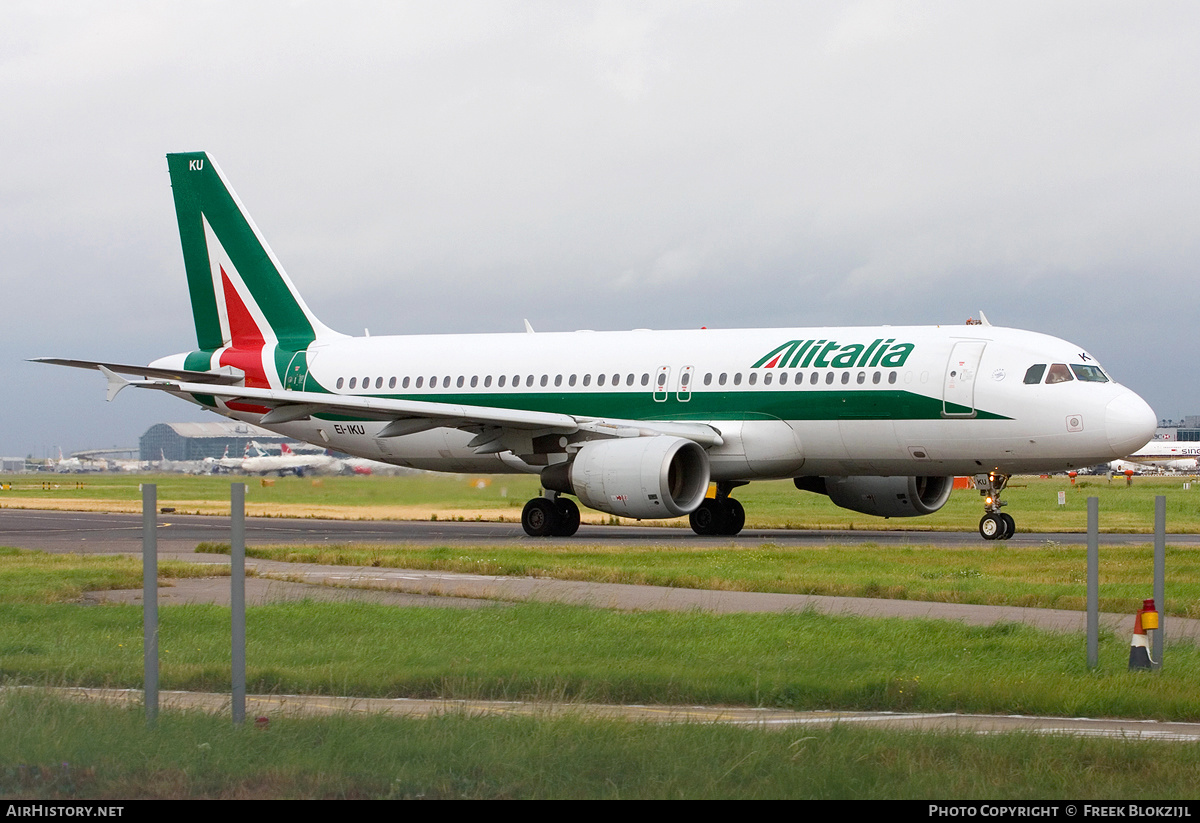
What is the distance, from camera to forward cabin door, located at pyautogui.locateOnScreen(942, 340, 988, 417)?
25.8 metres

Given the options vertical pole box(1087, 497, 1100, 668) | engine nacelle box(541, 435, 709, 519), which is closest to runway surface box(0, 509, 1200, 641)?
engine nacelle box(541, 435, 709, 519)

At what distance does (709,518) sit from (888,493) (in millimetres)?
3741

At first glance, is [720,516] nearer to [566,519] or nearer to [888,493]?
[566,519]

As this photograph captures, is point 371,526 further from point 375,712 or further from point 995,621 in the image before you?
point 375,712

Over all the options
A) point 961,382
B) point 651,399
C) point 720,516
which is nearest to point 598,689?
point 961,382

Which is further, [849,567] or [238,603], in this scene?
[849,567]

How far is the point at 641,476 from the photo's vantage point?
85.0ft

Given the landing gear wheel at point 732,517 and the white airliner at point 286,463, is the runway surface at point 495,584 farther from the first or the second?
the white airliner at point 286,463

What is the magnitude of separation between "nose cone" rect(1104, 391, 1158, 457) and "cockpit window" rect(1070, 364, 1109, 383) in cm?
55

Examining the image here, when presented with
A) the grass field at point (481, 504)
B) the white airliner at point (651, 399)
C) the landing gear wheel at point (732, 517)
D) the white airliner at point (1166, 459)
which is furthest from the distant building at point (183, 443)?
the white airliner at point (1166, 459)

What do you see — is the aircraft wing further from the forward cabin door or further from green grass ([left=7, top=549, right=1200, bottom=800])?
green grass ([left=7, top=549, right=1200, bottom=800])

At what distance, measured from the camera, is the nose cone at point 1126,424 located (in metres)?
25.2
